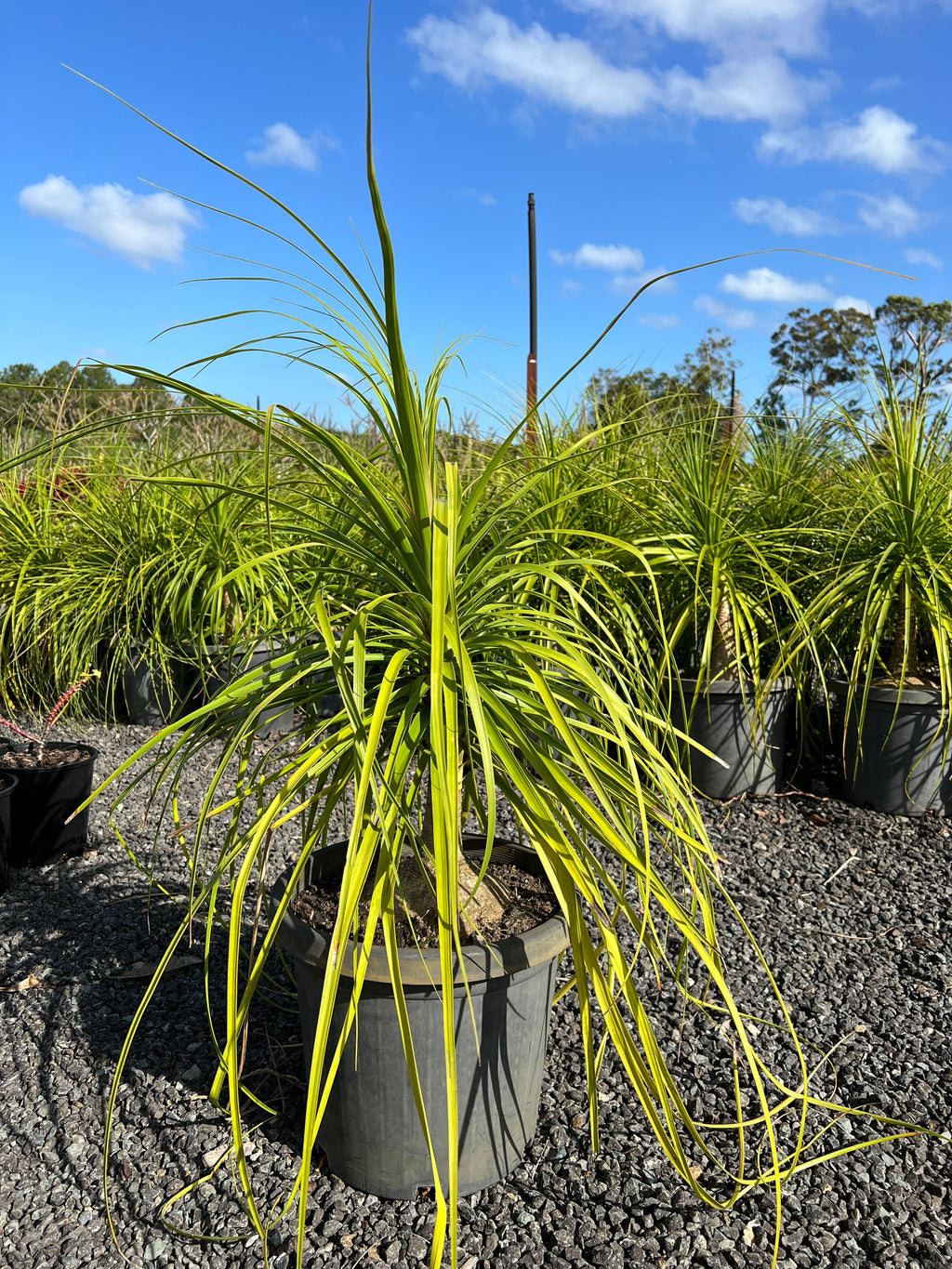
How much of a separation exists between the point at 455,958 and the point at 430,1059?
0.17m

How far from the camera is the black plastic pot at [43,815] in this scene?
248 cm

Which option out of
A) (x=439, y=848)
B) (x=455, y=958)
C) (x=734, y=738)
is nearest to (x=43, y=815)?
(x=455, y=958)

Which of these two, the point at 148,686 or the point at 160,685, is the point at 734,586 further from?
the point at 148,686

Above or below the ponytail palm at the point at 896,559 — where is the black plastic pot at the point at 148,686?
below

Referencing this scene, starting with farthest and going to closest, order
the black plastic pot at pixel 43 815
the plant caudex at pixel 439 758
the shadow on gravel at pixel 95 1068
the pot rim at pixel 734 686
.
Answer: the pot rim at pixel 734 686 → the black plastic pot at pixel 43 815 → the shadow on gravel at pixel 95 1068 → the plant caudex at pixel 439 758

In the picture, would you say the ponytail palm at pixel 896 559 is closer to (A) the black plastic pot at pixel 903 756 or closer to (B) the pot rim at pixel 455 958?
(A) the black plastic pot at pixel 903 756

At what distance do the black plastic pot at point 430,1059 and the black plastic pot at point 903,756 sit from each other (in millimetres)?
1909

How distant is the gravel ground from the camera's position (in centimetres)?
124

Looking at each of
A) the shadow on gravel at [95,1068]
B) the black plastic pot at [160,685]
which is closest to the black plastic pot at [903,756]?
the shadow on gravel at [95,1068]

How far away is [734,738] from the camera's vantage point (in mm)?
3023

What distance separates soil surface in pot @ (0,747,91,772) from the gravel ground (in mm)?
399

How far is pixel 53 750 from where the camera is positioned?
2770mm

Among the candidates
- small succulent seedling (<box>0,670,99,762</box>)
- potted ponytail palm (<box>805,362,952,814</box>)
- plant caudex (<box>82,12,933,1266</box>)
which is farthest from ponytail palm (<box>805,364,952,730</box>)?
small succulent seedling (<box>0,670,99,762</box>)

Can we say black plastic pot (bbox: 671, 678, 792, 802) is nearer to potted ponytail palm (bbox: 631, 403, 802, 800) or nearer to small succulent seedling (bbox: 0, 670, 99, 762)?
potted ponytail palm (bbox: 631, 403, 802, 800)
